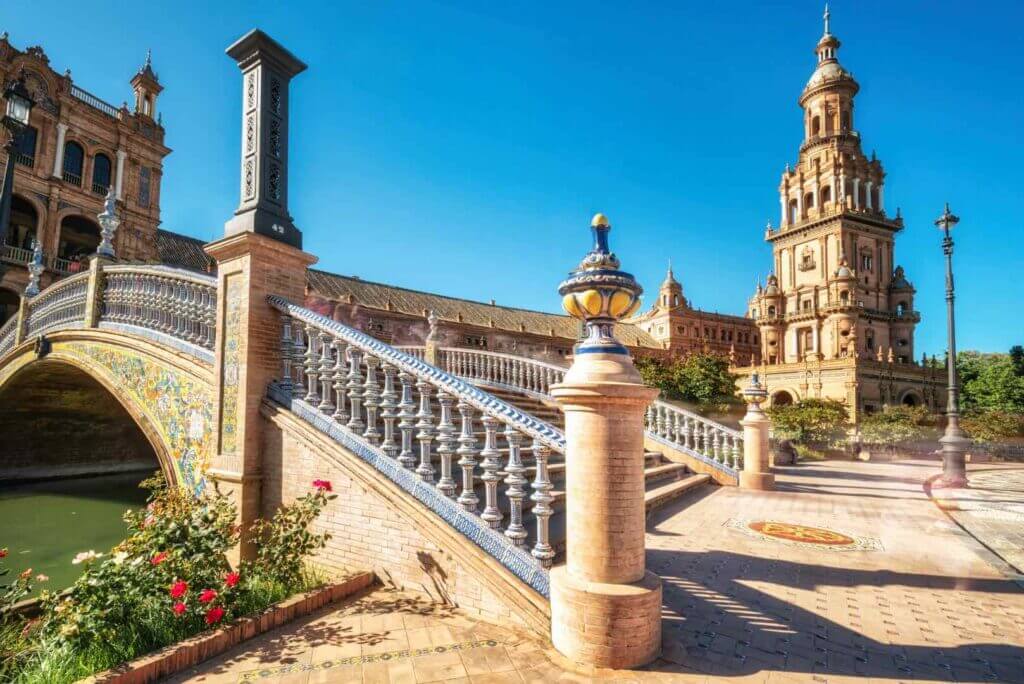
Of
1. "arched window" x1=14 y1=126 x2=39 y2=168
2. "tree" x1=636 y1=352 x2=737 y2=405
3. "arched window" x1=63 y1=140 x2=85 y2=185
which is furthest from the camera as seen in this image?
"arched window" x1=63 y1=140 x2=85 y2=185

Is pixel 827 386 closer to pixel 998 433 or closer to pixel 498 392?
pixel 998 433

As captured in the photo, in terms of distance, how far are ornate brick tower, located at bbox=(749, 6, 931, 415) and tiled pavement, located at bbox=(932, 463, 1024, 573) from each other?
43485 mm

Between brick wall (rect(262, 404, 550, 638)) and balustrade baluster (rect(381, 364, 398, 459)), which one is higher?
balustrade baluster (rect(381, 364, 398, 459))

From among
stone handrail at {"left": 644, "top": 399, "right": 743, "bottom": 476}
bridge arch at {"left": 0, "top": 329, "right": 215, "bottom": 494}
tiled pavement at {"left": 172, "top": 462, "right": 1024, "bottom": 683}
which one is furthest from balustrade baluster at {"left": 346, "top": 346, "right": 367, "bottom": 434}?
stone handrail at {"left": 644, "top": 399, "right": 743, "bottom": 476}

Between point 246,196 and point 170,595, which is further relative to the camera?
point 246,196

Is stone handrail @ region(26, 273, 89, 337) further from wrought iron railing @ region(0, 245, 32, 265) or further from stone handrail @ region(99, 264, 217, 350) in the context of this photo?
wrought iron railing @ region(0, 245, 32, 265)

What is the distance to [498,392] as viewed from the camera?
→ 12359mm

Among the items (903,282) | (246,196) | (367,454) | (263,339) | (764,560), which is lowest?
(764,560)

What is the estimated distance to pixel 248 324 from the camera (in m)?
5.84

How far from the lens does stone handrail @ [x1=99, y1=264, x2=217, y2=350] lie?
7.07 meters

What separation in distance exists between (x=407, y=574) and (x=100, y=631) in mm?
2205

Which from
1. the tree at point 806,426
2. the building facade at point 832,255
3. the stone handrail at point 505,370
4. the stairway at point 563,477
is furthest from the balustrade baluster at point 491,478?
the building facade at point 832,255

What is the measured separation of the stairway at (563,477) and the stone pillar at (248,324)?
2569 mm

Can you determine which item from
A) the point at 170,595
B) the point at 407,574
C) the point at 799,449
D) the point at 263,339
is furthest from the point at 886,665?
the point at 799,449
